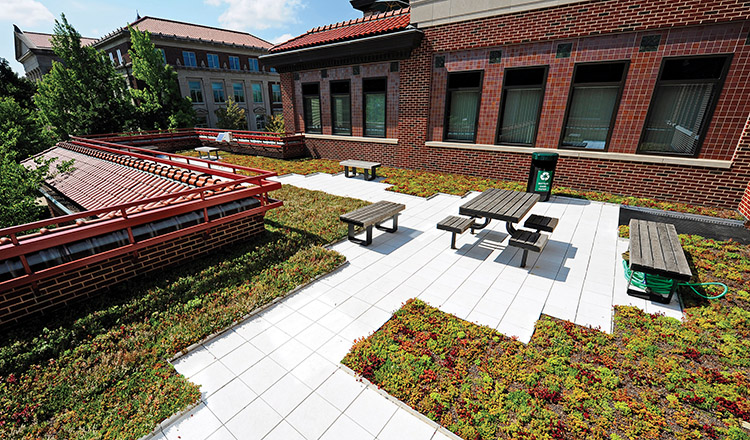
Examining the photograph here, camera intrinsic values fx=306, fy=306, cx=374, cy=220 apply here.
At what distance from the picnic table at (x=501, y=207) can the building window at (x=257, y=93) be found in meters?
42.7

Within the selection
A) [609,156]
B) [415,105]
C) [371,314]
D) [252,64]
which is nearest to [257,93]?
[252,64]

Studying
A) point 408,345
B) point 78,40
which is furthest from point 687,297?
point 78,40

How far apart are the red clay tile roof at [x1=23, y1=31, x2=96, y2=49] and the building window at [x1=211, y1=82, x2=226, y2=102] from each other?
2418 cm

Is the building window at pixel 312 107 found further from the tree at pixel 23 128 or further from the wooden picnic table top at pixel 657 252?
the wooden picnic table top at pixel 657 252

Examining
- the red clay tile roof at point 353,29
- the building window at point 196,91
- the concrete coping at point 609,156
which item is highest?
the red clay tile roof at point 353,29

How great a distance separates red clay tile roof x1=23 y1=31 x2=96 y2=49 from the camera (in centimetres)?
4494

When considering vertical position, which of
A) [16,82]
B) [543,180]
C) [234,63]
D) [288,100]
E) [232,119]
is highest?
[234,63]

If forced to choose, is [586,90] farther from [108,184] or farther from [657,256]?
[108,184]

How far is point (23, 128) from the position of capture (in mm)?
13914

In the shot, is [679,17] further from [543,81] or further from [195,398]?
[195,398]

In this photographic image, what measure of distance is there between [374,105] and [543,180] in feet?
25.0

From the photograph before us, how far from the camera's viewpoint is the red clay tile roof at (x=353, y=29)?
12.1 m

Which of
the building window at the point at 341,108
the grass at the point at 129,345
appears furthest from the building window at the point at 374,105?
the grass at the point at 129,345

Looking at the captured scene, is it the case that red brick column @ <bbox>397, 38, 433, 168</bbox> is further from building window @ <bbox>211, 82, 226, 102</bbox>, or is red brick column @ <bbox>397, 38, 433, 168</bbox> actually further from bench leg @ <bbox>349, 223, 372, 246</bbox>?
building window @ <bbox>211, 82, 226, 102</bbox>
